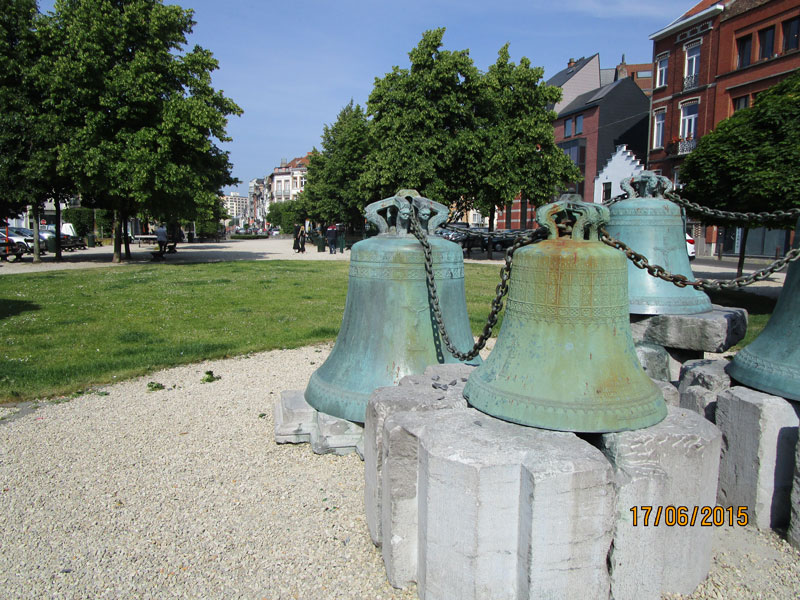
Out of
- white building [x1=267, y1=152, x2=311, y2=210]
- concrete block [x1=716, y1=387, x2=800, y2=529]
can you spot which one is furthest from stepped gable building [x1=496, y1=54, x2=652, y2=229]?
white building [x1=267, y1=152, x2=311, y2=210]

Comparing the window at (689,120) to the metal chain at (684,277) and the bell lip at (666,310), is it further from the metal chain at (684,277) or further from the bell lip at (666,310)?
the metal chain at (684,277)

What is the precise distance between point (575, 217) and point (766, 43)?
29.2 metres

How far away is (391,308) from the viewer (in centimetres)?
416

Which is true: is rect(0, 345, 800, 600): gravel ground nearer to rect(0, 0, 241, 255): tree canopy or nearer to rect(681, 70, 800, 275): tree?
rect(681, 70, 800, 275): tree

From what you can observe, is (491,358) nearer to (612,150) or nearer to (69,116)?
(69,116)

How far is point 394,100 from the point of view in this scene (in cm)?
2458

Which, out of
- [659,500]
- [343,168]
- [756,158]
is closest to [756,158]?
[756,158]

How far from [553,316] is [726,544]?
1.57 meters

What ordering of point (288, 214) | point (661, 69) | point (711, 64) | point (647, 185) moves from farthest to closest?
point (288, 214) < point (661, 69) < point (711, 64) < point (647, 185)

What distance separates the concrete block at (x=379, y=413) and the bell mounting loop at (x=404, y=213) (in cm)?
129

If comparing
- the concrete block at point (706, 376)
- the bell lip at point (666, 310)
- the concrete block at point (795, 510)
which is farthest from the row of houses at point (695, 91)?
the concrete block at point (795, 510)

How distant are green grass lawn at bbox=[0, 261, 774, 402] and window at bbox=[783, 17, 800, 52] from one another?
17.4 metres

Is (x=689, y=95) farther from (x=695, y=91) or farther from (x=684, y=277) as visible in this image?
(x=684, y=277)

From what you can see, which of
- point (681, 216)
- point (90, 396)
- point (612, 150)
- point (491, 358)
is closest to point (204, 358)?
point (90, 396)
